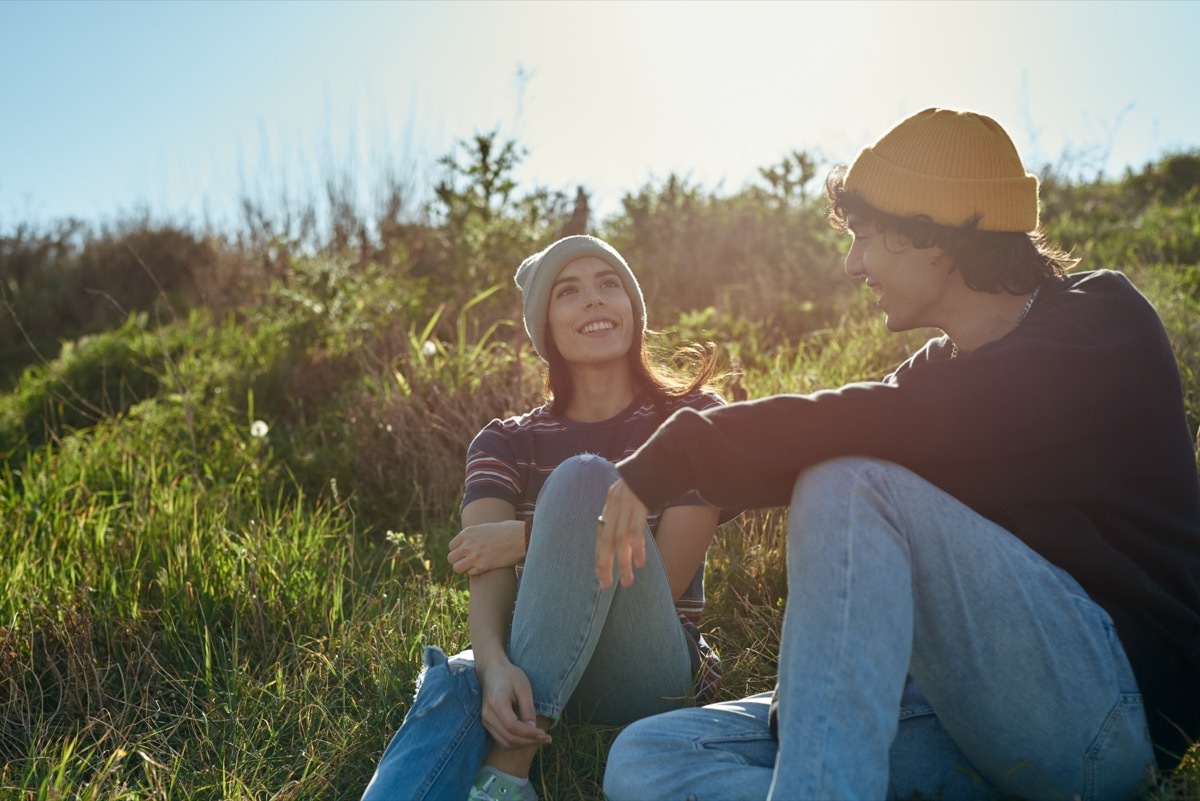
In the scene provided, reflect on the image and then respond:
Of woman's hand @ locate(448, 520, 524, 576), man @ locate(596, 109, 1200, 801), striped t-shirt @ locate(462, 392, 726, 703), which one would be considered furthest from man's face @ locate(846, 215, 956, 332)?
woman's hand @ locate(448, 520, 524, 576)

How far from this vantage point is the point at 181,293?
1047 centimetres

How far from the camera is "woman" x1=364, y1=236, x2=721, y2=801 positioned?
6.88 ft

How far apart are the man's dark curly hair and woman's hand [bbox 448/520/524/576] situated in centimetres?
112

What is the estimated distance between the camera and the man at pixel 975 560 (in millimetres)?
1566

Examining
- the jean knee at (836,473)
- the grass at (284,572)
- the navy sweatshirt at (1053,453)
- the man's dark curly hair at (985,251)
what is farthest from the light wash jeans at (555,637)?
the man's dark curly hair at (985,251)

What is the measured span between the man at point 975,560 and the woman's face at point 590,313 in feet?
3.26

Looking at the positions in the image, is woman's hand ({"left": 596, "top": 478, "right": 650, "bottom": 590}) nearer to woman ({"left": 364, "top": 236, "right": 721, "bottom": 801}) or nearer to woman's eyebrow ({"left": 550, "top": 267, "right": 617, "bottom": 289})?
woman ({"left": 364, "top": 236, "right": 721, "bottom": 801})

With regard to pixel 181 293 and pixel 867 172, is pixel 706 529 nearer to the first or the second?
pixel 867 172

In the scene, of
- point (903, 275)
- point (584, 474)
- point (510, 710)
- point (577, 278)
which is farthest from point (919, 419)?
point (577, 278)

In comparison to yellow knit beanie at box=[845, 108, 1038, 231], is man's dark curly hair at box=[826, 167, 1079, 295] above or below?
below

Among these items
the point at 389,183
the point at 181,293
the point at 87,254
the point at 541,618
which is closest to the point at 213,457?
the point at 541,618

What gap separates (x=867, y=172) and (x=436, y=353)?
11.6ft

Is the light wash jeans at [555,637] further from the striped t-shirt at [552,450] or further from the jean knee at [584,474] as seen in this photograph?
the striped t-shirt at [552,450]

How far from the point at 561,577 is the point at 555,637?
0.44ft
